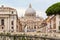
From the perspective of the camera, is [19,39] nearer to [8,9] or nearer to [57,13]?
[57,13]

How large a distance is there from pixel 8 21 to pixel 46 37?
4692 centimetres

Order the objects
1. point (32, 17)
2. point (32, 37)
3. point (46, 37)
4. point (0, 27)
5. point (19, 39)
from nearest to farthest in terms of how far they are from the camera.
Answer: point (46, 37)
point (32, 37)
point (19, 39)
point (0, 27)
point (32, 17)

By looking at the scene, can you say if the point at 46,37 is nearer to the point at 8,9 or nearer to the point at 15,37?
the point at 15,37

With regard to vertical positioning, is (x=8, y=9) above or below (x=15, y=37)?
above

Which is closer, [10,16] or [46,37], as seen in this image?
[46,37]

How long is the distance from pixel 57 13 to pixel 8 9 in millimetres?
29655

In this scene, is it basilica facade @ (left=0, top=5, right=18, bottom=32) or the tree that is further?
basilica facade @ (left=0, top=5, right=18, bottom=32)

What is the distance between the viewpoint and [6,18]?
68.9 metres

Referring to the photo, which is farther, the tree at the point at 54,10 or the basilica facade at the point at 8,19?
the basilica facade at the point at 8,19

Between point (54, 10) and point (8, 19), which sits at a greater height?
point (54, 10)

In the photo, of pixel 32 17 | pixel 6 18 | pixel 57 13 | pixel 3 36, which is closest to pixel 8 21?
pixel 6 18

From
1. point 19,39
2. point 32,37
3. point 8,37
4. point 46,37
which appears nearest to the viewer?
point 46,37

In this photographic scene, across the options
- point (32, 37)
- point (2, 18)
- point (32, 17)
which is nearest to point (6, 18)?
point (2, 18)

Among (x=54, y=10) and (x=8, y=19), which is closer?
(x=54, y=10)
